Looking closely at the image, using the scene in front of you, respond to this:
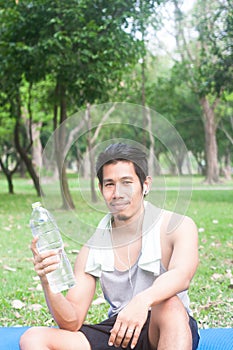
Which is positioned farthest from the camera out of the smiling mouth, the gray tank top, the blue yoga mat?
the blue yoga mat

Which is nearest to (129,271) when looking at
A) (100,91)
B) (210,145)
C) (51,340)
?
(51,340)

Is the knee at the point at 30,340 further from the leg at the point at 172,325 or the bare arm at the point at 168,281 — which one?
the leg at the point at 172,325

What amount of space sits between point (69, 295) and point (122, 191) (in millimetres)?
417

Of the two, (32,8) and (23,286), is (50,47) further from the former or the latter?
(23,286)

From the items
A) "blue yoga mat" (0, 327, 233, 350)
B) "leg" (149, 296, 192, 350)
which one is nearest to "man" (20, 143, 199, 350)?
"leg" (149, 296, 192, 350)

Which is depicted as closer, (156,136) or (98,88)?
(156,136)

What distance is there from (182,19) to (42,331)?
43.2ft

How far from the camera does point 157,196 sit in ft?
6.17

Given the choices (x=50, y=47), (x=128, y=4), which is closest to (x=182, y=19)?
(x=128, y=4)

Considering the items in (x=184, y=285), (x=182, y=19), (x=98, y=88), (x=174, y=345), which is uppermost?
(x=182, y=19)

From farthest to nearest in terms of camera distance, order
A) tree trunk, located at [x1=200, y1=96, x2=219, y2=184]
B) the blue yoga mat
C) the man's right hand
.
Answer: tree trunk, located at [x1=200, y1=96, x2=219, y2=184]
the blue yoga mat
the man's right hand

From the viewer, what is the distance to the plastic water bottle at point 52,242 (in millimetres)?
1779

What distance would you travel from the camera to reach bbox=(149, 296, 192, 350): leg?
5.60 ft

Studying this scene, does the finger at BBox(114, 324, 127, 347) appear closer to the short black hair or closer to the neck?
the neck
